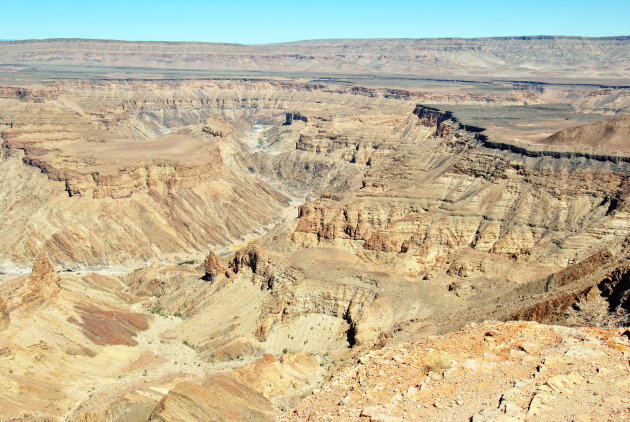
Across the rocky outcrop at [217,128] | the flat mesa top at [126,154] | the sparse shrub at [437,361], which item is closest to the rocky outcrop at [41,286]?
the flat mesa top at [126,154]

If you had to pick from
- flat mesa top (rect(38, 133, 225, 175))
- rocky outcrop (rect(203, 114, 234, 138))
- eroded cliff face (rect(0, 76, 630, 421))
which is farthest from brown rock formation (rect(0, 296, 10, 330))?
rocky outcrop (rect(203, 114, 234, 138))

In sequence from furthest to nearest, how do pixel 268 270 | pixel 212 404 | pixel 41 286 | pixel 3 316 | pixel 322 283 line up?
pixel 268 270
pixel 41 286
pixel 322 283
pixel 3 316
pixel 212 404

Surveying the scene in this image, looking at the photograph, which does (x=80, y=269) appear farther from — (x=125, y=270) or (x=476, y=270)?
→ (x=476, y=270)

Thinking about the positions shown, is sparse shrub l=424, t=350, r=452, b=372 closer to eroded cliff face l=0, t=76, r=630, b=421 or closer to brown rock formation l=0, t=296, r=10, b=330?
eroded cliff face l=0, t=76, r=630, b=421

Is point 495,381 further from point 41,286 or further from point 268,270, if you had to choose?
point 41,286

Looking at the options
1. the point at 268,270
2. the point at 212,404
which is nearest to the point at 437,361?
the point at 212,404
